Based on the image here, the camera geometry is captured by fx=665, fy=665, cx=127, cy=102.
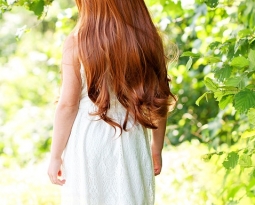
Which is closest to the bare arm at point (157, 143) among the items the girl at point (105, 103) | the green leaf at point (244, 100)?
the girl at point (105, 103)

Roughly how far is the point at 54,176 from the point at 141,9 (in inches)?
28.2

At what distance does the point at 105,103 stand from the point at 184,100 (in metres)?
4.08

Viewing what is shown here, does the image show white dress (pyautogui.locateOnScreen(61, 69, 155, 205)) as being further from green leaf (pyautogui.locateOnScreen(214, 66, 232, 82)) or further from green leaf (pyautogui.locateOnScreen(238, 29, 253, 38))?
green leaf (pyautogui.locateOnScreen(238, 29, 253, 38))

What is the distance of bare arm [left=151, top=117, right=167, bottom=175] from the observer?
2779mm

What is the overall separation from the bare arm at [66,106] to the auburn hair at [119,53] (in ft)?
0.15

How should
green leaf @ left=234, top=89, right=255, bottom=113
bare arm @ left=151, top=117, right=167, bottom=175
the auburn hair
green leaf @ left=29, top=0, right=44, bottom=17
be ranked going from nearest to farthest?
green leaf @ left=234, top=89, right=255, bottom=113, the auburn hair, bare arm @ left=151, top=117, right=167, bottom=175, green leaf @ left=29, top=0, right=44, bottom=17

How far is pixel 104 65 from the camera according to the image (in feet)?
8.09

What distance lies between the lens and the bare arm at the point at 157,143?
2779mm

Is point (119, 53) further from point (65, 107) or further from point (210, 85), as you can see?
point (210, 85)

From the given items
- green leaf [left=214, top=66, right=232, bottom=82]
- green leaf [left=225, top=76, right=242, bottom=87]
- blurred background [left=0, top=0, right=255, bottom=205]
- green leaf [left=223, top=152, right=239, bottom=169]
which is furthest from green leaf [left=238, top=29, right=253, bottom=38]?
green leaf [left=223, top=152, right=239, bottom=169]

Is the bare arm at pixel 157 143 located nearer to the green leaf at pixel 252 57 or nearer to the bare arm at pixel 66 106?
the bare arm at pixel 66 106

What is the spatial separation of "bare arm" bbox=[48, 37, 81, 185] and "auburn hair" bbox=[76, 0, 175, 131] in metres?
0.04

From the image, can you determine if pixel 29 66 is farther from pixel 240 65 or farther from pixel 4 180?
pixel 240 65

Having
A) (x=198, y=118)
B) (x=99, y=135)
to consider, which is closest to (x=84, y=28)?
(x=99, y=135)
